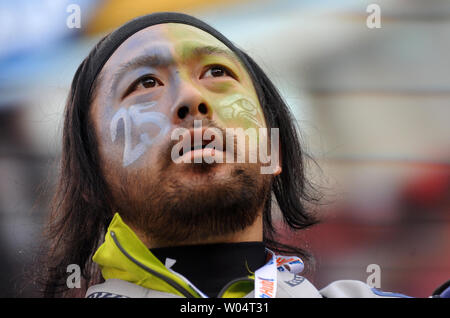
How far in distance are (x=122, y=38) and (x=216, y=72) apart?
15.7 inches

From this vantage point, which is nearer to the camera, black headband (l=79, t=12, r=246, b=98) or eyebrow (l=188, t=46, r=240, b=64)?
eyebrow (l=188, t=46, r=240, b=64)

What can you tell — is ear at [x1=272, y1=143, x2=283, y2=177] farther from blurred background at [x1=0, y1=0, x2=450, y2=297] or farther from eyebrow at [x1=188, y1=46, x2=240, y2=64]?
blurred background at [x1=0, y1=0, x2=450, y2=297]

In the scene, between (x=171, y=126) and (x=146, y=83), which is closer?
(x=171, y=126)

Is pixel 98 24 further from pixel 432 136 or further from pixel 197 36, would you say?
pixel 432 136

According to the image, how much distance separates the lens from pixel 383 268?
3.22 m

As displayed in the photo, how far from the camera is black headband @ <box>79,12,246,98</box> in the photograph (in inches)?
86.0

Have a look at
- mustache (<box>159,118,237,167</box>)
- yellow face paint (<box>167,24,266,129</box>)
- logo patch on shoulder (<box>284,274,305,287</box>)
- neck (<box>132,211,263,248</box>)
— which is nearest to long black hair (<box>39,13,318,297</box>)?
yellow face paint (<box>167,24,266,129</box>)

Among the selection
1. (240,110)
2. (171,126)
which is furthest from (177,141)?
(240,110)

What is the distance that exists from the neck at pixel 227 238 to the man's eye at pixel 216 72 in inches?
20.5

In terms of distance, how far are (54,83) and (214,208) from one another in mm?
1291

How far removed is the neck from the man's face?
2 cm

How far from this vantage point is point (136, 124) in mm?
1933

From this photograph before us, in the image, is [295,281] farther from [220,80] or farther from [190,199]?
[220,80]
